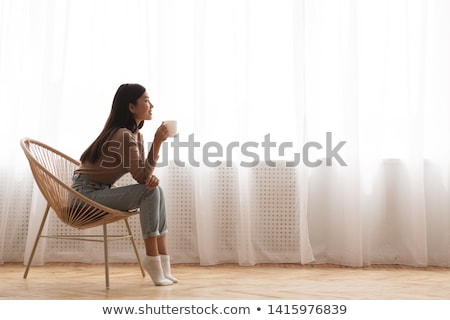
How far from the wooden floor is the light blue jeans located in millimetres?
282

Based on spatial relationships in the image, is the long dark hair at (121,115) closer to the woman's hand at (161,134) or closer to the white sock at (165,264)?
the woman's hand at (161,134)

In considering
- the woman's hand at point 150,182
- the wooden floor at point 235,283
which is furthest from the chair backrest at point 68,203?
the wooden floor at point 235,283

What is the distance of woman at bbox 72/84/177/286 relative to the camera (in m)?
2.80

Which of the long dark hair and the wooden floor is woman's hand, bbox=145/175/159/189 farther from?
the wooden floor

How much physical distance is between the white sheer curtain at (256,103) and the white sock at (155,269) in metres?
0.93

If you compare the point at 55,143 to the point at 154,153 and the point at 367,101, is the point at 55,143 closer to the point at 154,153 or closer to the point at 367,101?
the point at 154,153

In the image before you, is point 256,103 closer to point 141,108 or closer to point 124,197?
point 141,108

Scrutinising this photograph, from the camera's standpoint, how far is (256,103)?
3869 millimetres

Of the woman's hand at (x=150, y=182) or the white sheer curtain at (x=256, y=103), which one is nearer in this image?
the woman's hand at (x=150, y=182)

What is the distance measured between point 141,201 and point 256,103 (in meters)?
1.32

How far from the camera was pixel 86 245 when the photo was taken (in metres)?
3.79

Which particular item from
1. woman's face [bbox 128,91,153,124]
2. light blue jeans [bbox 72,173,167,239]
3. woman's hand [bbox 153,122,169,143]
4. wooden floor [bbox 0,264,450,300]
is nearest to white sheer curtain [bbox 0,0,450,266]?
wooden floor [bbox 0,264,450,300]

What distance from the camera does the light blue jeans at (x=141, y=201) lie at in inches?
110

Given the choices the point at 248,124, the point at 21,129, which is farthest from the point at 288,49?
the point at 21,129
